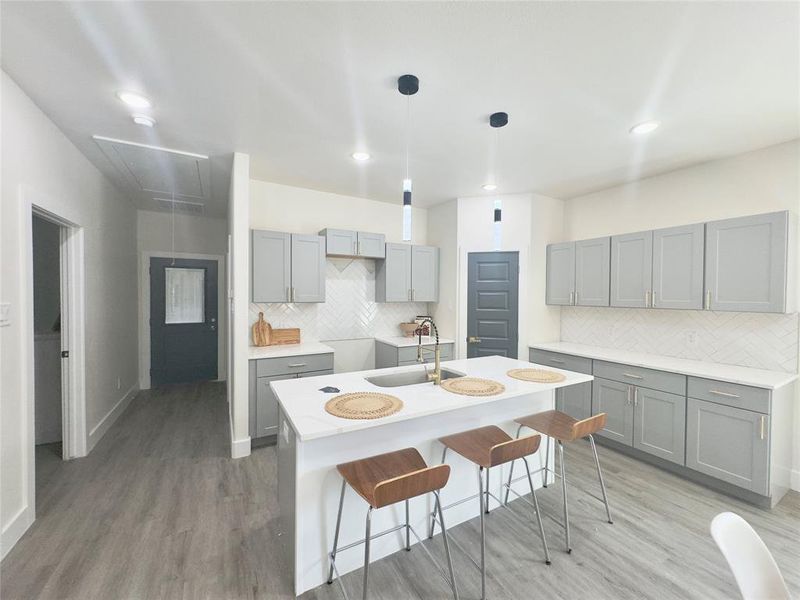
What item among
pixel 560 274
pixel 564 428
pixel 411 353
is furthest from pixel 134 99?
pixel 560 274

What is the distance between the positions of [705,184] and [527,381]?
264 cm

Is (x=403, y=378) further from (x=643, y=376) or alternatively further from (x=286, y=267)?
(x=643, y=376)

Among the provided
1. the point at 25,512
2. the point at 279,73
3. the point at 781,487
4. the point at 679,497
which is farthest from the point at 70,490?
the point at 781,487

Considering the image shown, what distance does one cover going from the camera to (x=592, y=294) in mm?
3730

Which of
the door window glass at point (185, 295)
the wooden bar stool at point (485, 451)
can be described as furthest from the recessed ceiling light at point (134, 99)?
the door window glass at point (185, 295)

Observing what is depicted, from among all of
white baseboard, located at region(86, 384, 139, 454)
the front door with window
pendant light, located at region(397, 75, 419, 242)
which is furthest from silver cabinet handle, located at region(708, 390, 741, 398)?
the front door with window

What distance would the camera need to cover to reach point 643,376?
9.99 ft

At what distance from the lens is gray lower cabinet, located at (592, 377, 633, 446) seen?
314cm

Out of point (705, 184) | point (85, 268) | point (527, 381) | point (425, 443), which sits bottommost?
point (425, 443)

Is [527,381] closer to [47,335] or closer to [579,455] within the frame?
[579,455]

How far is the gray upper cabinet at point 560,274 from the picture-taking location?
3.95 m

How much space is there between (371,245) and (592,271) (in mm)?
2471

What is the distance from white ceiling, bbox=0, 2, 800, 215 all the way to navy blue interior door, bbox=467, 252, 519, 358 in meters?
1.47

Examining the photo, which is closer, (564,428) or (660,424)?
(564,428)
